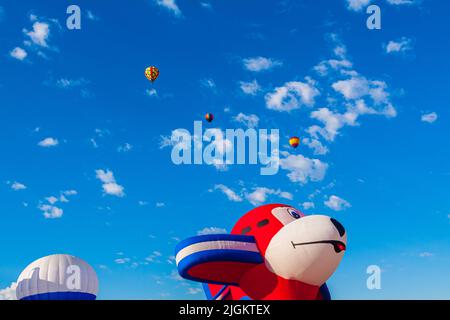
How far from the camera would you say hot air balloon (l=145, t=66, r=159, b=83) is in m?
25.6

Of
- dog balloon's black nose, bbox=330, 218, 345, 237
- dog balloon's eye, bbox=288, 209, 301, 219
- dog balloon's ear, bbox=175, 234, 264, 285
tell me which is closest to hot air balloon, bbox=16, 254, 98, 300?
dog balloon's ear, bbox=175, 234, 264, 285

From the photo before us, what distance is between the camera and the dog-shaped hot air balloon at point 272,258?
1392 centimetres

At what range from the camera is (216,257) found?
13.9m

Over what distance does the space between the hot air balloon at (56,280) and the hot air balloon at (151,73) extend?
9723 mm

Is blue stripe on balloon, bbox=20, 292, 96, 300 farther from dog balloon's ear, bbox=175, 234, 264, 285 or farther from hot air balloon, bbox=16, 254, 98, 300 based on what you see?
dog balloon's ear, bbox=175, 234, 264, 285

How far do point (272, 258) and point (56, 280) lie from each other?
32.6ft

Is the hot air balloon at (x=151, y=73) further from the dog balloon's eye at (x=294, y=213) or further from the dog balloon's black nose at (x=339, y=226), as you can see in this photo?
the dog balloon's black nose at (x=339, y=226)

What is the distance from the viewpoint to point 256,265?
1452 centimetres

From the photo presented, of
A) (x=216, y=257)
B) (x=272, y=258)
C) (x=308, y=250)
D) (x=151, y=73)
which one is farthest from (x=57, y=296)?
(x=151, y=73)

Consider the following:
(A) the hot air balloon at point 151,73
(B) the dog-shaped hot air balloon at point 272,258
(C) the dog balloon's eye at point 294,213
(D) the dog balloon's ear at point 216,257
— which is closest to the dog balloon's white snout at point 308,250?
(B) the dog-shaped hot air balloon at point 272,258

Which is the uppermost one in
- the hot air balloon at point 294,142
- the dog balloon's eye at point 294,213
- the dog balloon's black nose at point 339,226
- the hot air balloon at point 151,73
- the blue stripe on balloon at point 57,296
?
the hot air balloon at point 151,73
